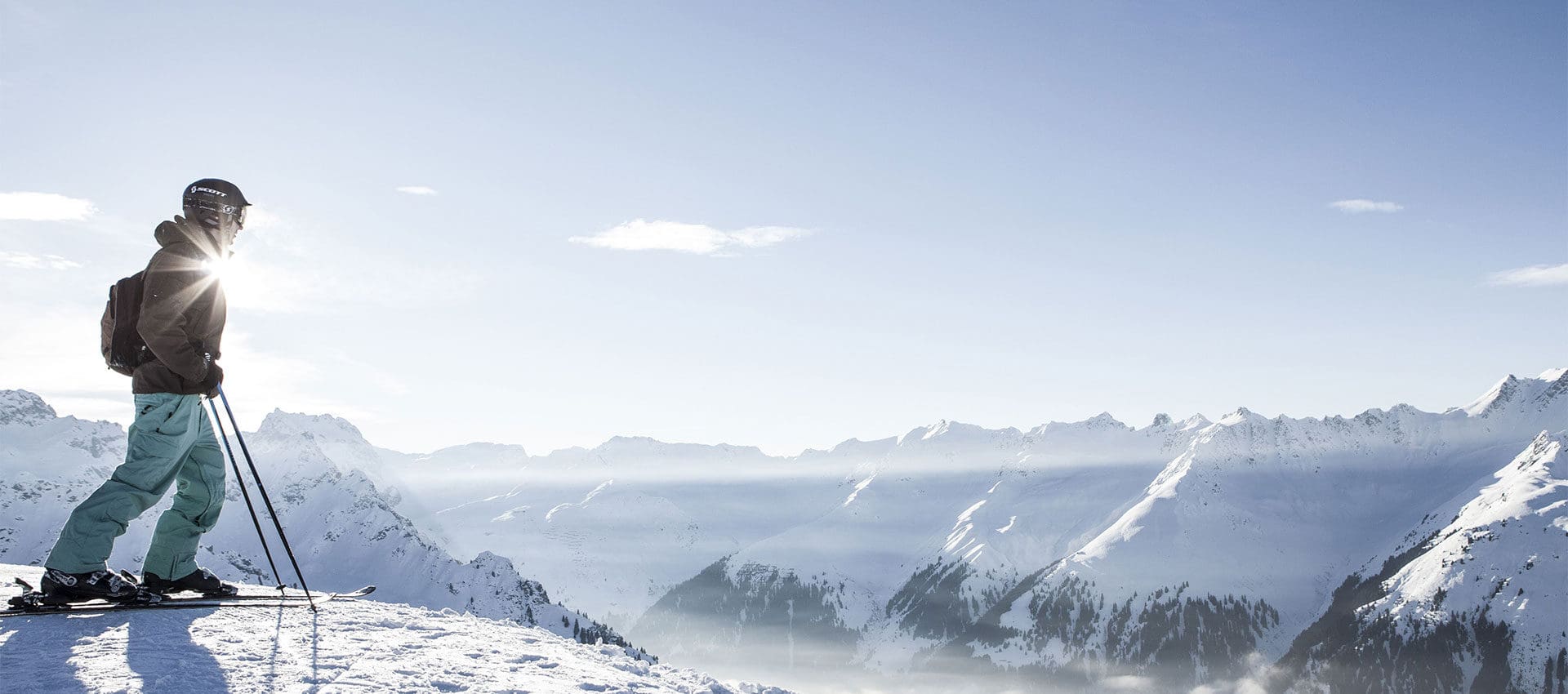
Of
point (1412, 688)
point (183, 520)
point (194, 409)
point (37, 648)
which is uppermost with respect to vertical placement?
point (194, 409)

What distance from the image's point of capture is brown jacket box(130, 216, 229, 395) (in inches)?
309

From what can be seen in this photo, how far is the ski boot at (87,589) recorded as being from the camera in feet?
24.6

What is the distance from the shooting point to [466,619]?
9.64 metres

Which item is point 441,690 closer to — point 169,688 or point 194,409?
point 169,688

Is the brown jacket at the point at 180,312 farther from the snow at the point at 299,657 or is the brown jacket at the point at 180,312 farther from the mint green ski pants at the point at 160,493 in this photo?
the snow at the point at 299,657

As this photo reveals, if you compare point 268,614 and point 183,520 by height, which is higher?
point 183,520

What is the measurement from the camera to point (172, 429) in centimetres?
812

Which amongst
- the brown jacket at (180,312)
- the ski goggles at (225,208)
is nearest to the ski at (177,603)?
the brown jacket at (180,312)

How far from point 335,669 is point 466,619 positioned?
3.50 meters

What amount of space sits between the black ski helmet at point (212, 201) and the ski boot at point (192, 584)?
3.33 meters

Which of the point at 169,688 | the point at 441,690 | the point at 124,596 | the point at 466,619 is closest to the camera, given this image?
the point at 169,688

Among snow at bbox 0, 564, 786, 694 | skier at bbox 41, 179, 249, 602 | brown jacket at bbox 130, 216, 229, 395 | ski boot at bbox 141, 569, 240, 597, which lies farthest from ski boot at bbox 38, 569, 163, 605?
brown jacket at bbox 130, 216, 229, 395

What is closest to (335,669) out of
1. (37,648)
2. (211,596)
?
(37,648)

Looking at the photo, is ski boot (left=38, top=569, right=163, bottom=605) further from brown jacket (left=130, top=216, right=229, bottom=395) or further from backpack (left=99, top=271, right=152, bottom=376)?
backpack (left=99, top=271, right=152, bottom=376)
